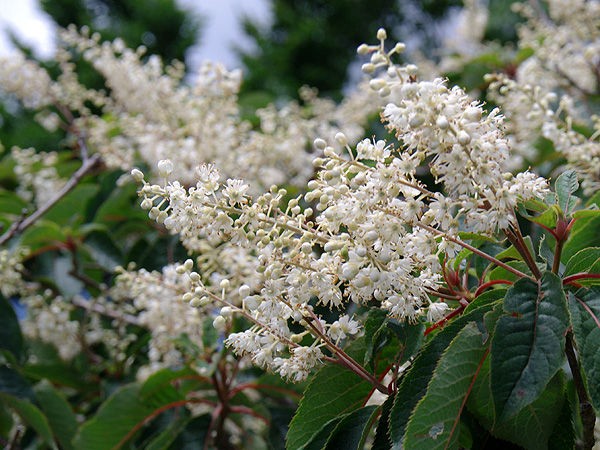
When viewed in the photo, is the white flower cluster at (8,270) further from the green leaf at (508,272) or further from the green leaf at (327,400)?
the green leaf at (508,272)

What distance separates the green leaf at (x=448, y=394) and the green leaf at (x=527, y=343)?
7cm

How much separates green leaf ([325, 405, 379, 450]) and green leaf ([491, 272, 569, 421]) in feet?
0.85

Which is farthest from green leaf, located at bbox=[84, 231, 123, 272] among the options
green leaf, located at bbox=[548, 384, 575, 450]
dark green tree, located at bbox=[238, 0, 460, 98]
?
dark green tree, located at bbox=[238, 0, 460, 98]

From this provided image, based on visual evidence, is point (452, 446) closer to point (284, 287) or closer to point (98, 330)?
point (284, 287)

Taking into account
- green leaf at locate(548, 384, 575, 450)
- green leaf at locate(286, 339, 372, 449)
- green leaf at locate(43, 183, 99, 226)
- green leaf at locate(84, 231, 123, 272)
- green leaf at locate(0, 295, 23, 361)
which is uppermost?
green leaf at locate(43, 183, 99, 226)

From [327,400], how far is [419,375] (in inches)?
8.4

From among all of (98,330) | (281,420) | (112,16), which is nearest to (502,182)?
(281,420)

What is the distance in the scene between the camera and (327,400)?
1.18m

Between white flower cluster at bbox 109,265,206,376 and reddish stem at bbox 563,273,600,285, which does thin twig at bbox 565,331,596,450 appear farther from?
white flower cluster at bbox 109,265,206,376

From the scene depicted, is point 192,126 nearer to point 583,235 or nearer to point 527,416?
point 583,235

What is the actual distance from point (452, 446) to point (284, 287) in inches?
13.4

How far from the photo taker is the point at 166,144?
247 centimetres

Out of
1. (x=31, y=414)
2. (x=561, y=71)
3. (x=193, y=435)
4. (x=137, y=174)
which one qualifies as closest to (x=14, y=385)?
(x=31, y=414)

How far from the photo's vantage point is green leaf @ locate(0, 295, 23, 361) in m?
2.08
